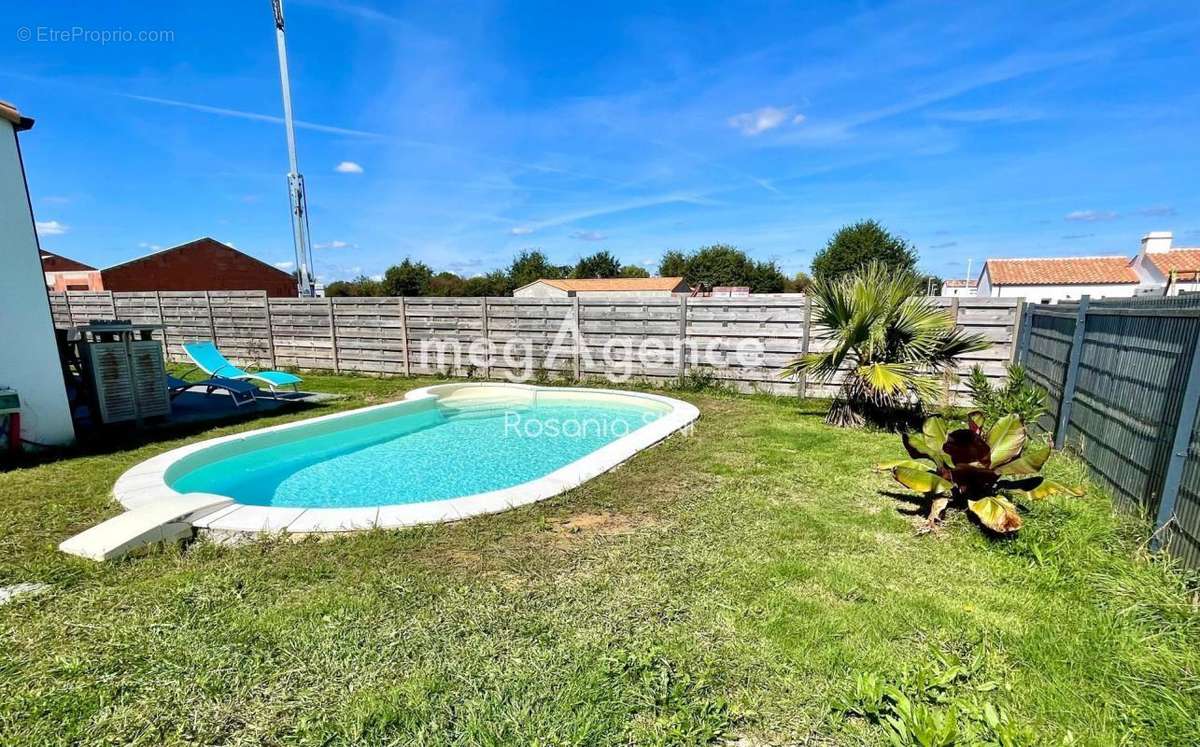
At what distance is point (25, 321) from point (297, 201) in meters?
18.9

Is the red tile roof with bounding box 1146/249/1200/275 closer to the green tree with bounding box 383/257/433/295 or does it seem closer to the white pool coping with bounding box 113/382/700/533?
the white pool coping with bounding box 113/382/700/533

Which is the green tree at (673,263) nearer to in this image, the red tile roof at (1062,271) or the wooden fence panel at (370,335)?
the red tile roof at (1062,271)

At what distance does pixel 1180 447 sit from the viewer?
3.04m

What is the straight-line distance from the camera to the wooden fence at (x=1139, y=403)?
3.00 metres

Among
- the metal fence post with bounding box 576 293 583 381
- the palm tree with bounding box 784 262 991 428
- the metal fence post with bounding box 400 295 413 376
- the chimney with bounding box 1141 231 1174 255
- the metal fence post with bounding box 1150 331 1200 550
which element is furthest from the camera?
the chimney with bounding box 1141 231 1174 255

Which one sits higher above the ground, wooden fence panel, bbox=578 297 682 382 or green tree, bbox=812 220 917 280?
green tree, bbox=812 220 917 280

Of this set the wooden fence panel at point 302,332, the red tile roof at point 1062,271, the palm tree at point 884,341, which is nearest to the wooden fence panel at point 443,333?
the wooden fence panel at point 302,332

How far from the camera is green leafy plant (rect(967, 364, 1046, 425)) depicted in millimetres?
5841

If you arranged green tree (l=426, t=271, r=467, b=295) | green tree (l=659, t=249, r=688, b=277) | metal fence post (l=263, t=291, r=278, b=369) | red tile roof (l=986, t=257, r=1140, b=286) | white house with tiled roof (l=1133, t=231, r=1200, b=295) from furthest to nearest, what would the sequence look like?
green tree (l=659, t=249, r=688, b=277) → green tree (l=426, t=271, r=467, b=295) → red tile roof (l=986, t=257, r=1140, b=286) → white house with tiled roof (l=1133, t=231, r=1200, b=295) → metal fence post (l=263, t=291, r=278, b=369)

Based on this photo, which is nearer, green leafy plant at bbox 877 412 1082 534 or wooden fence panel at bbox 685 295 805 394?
green leafy plant at bbox 877 412 1082 534

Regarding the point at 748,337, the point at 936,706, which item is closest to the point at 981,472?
the point at 936,706

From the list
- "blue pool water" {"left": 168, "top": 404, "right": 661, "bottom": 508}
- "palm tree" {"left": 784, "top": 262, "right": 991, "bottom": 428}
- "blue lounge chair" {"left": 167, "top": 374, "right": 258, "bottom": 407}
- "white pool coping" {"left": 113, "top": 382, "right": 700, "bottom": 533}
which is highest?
"palm tree" {"left": 784, "top": 262, "right": 991, "bottom": 428}

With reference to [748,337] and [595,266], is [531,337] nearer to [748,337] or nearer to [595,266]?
[748,337]

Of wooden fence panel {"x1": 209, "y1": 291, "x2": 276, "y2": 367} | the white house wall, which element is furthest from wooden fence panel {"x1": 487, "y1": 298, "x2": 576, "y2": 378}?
the white house wall
